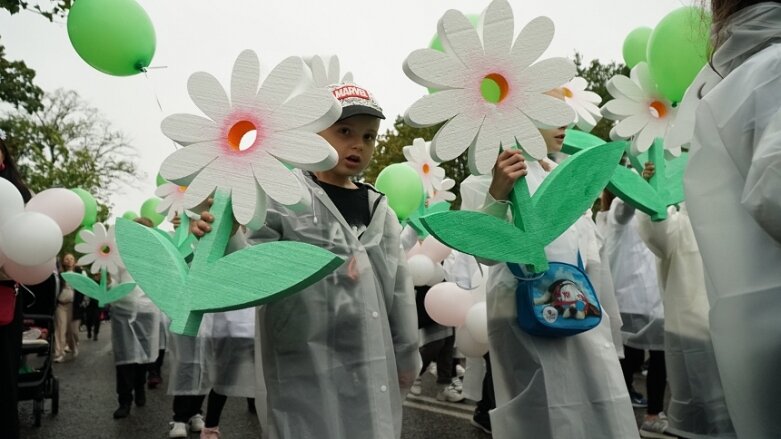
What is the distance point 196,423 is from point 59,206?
9.01 ft

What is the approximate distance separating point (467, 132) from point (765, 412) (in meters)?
1.33

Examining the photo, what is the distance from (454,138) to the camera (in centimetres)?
242

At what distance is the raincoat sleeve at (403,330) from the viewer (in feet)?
9.59

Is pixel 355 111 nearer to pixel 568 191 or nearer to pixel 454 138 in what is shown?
pixel 454 138

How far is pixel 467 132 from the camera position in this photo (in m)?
2.45

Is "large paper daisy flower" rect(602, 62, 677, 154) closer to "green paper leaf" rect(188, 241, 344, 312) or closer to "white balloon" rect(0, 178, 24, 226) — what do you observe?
"green paper leaf" rect(188, 241, 344, 312)

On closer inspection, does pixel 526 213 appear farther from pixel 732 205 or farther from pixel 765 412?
pixel 765 412

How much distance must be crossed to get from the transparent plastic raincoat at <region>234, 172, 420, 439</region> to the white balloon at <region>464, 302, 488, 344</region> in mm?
1389

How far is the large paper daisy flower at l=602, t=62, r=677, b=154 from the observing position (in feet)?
11.6

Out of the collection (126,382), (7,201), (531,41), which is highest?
(531,41)

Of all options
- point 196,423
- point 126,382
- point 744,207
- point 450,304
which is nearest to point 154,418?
point 126,382

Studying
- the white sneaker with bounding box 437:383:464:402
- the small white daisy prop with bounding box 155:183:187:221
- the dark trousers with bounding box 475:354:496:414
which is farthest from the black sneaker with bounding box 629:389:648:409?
the small white daisy prop with bounding box 155:183:187:221

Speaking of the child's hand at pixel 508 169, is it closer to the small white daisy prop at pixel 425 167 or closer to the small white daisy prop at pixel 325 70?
the small white daisy prop at pixel 325 70

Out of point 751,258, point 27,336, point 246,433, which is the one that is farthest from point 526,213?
point 27,336
